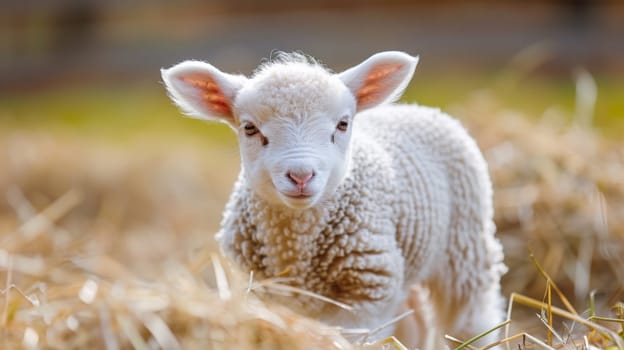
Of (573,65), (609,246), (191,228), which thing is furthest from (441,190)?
(573,65)

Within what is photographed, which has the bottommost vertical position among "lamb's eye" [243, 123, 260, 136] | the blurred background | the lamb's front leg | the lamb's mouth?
the blurred background

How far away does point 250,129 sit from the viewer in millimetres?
3410

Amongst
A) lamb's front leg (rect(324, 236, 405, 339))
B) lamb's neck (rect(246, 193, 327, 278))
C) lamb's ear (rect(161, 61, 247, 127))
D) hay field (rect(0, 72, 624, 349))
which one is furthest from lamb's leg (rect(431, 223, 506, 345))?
lamb's ear (rect(161, 61, 247, 127))

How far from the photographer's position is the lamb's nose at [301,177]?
3.12 m

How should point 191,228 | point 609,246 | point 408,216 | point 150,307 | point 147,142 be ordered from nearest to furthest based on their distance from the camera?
1. point 150,307
2. point 408,216
3. point 609,246
4. point 191,228
5. point 147,142

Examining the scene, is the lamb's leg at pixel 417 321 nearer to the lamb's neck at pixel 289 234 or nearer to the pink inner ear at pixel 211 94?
the lamb's neck at pixel 289 234

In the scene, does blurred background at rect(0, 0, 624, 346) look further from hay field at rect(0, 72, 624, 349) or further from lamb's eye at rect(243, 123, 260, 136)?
lamb's eye at rect(243, 123, 260, 136)

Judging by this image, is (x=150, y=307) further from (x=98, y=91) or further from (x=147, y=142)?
(x=98, y=91)

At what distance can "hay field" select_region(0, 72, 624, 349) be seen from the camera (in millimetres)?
2979

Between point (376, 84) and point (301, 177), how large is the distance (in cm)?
66

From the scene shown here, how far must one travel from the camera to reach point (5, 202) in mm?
6859

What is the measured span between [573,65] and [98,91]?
5.47 m

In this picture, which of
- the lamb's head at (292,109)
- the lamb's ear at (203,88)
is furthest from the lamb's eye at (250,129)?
the lamb's ear at (203,88)

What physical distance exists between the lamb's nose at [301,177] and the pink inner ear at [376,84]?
601mm
